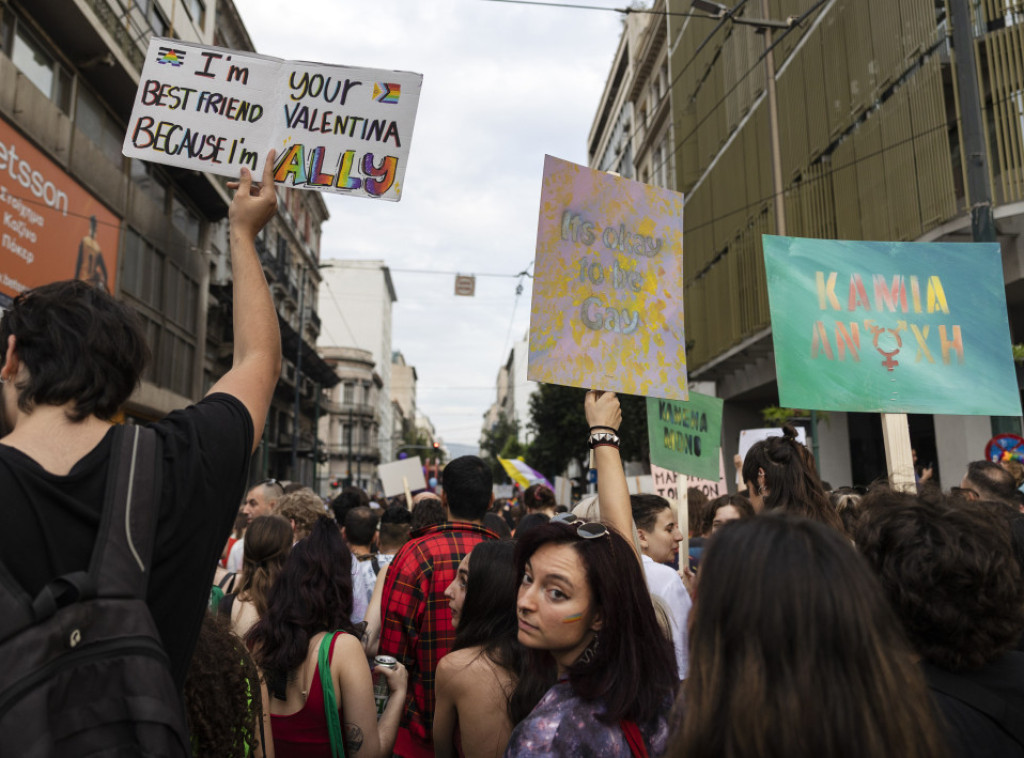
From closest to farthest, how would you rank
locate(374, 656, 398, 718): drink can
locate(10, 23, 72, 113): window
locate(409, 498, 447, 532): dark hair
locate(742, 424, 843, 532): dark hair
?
locate(742, 424, 843, 532): dark hair < locate(374, 656, 398, 718): drink can < locate(409, 498, 447, 532): dark hair < locate(10, 23, 72, 113): window

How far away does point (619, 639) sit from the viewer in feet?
7.29

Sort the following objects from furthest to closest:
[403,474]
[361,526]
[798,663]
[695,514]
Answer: [403,474]
[695,514]
[361,526]
[798,663]

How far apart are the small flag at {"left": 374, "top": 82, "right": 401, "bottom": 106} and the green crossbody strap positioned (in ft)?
6.84

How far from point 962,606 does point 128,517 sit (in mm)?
1779

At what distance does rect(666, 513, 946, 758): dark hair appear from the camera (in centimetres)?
136

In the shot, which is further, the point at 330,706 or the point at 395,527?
the point at 395,527

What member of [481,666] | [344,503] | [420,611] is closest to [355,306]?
[344,503]

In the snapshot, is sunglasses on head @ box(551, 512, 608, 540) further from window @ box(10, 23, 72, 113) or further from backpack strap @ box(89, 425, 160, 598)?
window @ box(10, 23, 72, 113)

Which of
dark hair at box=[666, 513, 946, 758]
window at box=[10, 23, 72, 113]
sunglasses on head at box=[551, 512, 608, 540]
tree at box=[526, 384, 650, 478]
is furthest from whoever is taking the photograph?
tree at box=[526, 384, 650, 478]

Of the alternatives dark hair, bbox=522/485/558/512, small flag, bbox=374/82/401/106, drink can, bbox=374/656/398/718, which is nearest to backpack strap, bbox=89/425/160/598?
small flag, bbox=374/82/401/106

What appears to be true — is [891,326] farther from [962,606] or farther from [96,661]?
[96,661]

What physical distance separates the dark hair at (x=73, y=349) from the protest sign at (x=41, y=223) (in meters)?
13.9

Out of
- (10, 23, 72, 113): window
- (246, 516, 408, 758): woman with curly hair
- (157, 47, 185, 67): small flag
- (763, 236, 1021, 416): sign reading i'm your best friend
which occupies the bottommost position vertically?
(246, 516, 408, 758): woman with curly hair

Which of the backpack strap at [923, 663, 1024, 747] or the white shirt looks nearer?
the backpack strap at [923, 663, 1024, 747]
